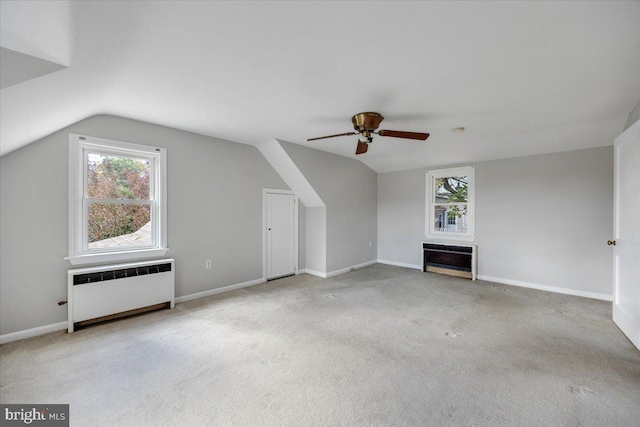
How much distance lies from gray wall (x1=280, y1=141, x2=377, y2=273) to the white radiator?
247cm

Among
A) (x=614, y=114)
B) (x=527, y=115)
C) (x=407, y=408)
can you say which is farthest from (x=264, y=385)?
(x=614, y=114)

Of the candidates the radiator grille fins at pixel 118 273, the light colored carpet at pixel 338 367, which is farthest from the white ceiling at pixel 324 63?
the light colored carpet at pixel 338 367

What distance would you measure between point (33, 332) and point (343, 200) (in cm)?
453

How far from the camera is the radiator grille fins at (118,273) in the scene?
2.83m

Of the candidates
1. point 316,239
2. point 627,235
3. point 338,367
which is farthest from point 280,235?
point 627,235

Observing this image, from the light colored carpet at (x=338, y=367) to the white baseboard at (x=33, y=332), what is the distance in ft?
0.32

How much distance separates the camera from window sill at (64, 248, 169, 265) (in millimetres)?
2887

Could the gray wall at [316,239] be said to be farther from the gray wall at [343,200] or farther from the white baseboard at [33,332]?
the white baseboard at [33,332]

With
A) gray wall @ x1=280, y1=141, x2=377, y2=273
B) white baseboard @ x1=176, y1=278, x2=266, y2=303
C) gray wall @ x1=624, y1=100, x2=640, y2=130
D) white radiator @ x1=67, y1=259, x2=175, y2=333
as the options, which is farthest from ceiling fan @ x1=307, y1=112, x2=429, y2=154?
white baseboard @ x1=176, y1=278, x2=266, y2=303

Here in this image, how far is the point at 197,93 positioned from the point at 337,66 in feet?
4.41

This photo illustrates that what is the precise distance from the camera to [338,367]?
7.13 ft

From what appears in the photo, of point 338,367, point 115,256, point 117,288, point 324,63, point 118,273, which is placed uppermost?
point 324,63

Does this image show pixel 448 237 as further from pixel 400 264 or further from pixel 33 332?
pixel 33 332

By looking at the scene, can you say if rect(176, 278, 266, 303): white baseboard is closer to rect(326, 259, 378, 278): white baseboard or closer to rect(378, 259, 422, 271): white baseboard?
rect(326, 259, 378, 278): white baseboard
